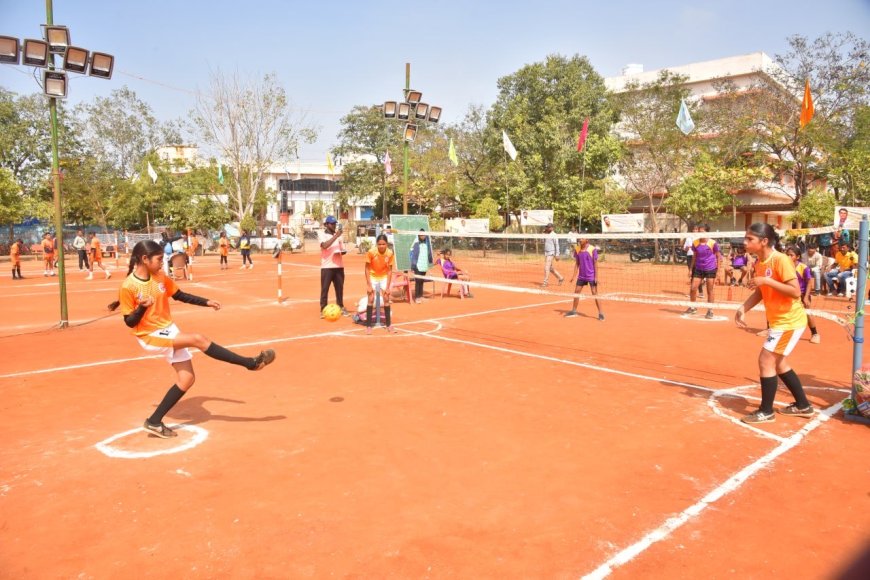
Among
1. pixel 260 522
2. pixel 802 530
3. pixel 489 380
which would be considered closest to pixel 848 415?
pixel 802 530

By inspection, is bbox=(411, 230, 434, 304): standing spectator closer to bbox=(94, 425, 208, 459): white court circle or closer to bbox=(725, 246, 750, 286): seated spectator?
bbox=(94, 425, 208, 459): white court circle

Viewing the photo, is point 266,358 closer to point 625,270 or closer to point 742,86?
point 625,270

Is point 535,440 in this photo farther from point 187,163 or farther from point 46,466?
point 187,163

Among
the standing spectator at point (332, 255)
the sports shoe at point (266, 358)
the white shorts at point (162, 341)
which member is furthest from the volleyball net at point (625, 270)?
the white shorts at point (162, 341)

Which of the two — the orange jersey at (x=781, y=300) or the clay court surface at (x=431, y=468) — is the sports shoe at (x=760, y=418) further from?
the orange jersey at (x=781, y=300)

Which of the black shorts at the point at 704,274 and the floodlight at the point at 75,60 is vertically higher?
the floodlight at the point at 75,60

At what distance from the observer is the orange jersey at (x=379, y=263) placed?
11.5m

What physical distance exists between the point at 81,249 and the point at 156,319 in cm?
2538

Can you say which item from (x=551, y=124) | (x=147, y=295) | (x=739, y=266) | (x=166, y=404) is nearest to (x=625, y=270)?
(x=739, y=266)

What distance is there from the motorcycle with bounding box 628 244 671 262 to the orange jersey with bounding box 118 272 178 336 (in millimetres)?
31829

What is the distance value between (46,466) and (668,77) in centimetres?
4329

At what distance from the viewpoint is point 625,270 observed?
2894 centimetres

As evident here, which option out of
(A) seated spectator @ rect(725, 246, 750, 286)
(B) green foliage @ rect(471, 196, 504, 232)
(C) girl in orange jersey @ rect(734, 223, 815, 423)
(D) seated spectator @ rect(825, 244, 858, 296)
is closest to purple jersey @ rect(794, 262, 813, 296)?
(D) seated spectator @ rect(825, 244, 858, 296)

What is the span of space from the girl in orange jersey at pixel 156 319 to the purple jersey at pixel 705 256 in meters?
10.6
